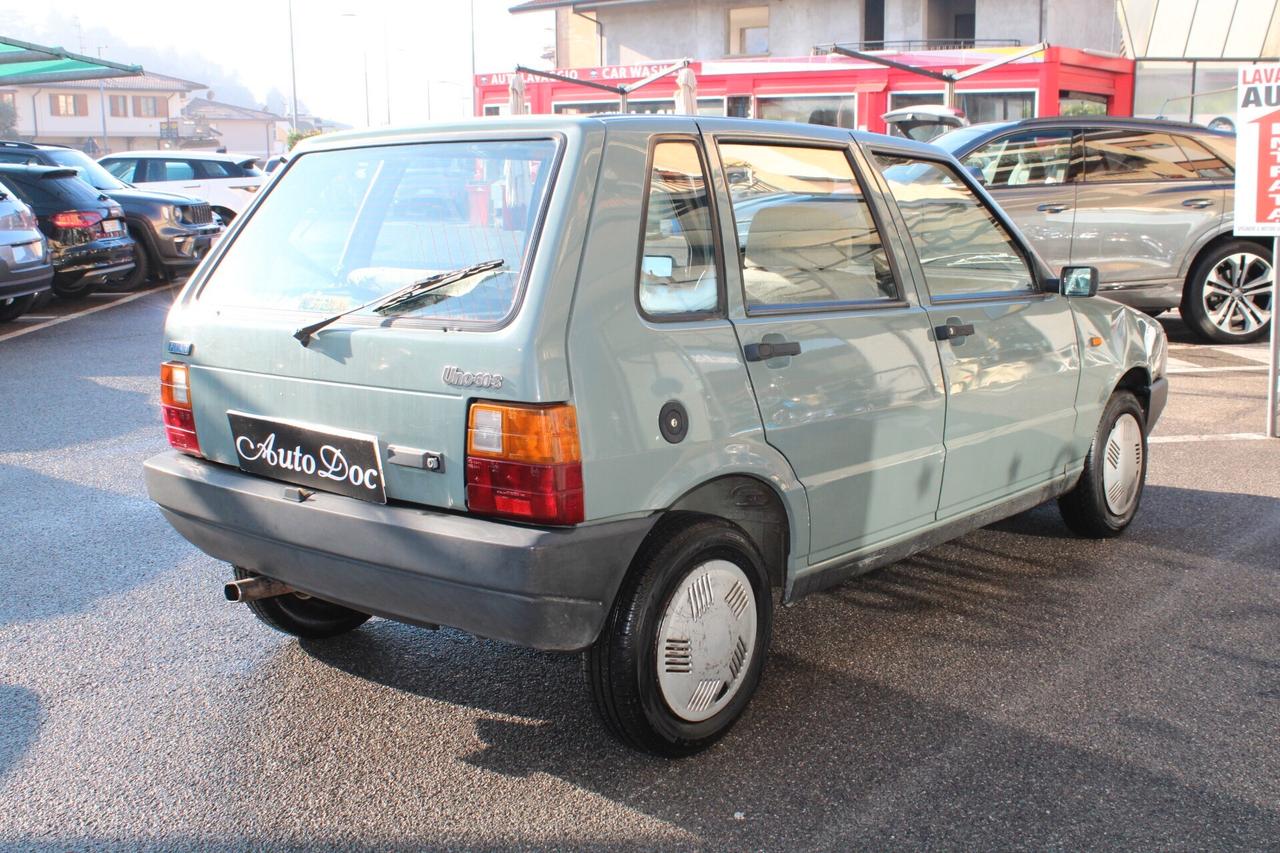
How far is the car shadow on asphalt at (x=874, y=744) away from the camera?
2953 mm

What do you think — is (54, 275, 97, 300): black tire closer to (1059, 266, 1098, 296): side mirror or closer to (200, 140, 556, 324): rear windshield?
(200, 140, 556, 324): rear windshield

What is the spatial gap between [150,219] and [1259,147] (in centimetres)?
1224

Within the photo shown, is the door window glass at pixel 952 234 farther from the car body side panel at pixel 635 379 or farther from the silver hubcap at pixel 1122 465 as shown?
the car body side panel at pixel 635 379

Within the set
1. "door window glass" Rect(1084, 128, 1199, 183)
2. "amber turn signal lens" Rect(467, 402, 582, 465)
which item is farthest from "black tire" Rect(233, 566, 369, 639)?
"door window glass" Rect(1084, 128, 1199, 183)

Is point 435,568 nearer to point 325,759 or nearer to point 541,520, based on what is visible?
point 541,520

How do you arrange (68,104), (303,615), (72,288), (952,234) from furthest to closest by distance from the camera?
(68,104) < (72,288) < (952,234) < (303,615)

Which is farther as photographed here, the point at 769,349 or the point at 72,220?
the point at 72,220

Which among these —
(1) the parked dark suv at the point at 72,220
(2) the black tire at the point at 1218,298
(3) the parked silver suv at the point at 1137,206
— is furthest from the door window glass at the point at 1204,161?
(1) the parked dark suv at the point at 72,220

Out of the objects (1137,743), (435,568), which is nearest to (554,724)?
(435,568)

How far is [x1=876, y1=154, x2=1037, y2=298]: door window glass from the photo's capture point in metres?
4.11

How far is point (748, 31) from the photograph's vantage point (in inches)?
1686

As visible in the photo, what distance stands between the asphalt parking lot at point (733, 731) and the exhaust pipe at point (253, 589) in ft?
1.14

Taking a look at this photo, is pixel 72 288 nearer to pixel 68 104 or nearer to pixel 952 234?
pixel 952 234

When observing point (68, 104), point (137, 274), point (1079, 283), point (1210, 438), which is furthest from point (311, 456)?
point (68, 104)
